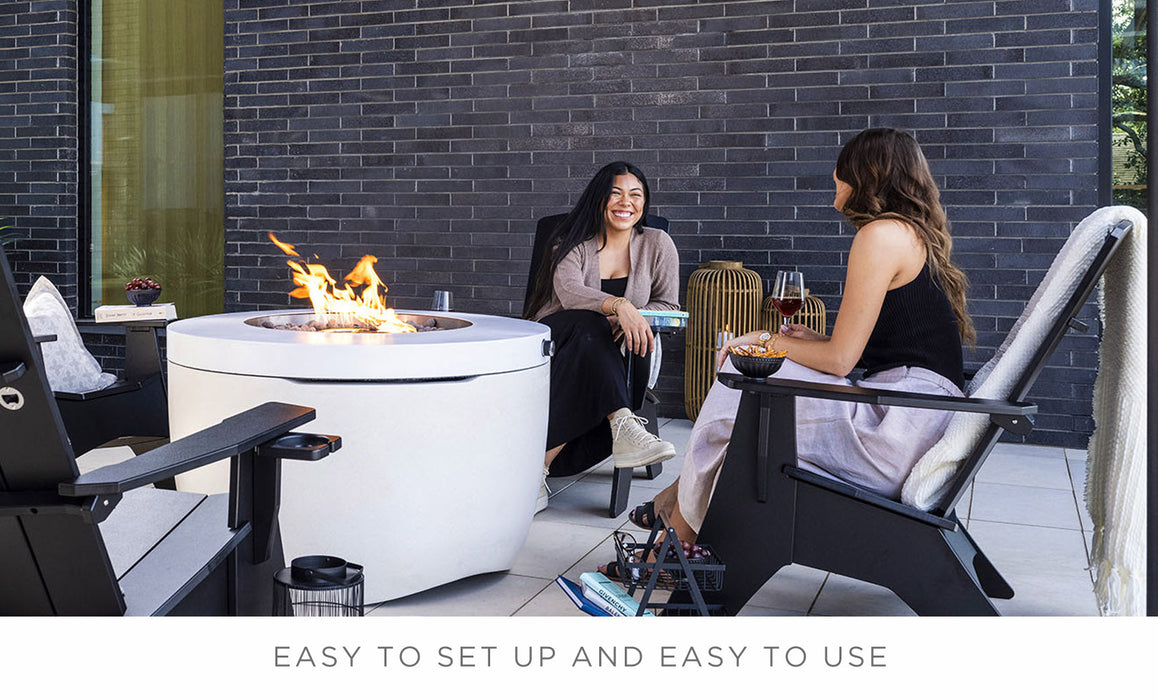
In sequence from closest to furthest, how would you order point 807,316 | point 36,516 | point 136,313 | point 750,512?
point 36,516 < point 750,512 < point 136,313 < point 807,316

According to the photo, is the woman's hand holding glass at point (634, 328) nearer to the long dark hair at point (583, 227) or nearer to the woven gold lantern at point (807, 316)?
the long dark hair at point (583, 227)

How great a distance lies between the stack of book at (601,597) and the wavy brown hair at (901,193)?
1.01m

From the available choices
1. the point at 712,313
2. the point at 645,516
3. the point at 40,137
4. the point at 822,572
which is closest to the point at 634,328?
the point at 645,516

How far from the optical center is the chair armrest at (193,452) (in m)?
1.07

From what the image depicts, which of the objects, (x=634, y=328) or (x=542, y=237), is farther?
(x=542, y=237)

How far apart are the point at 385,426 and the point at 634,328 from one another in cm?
133

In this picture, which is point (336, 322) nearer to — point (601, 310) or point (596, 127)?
point (601, 310)

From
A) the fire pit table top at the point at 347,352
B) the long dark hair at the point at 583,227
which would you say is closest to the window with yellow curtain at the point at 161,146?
the long dark hair at the point at 583,227

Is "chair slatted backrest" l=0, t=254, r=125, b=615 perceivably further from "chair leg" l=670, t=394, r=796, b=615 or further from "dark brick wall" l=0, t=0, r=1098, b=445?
"dark brick wall" l=0, t=0, r=1098, b=445

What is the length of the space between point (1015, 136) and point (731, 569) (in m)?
3.41

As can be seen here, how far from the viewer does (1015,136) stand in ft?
15.2

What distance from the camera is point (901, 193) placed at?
2291 mm

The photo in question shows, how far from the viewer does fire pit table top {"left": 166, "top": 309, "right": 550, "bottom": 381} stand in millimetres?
2100

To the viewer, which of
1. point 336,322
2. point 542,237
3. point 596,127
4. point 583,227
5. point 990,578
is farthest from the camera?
point 596,127
